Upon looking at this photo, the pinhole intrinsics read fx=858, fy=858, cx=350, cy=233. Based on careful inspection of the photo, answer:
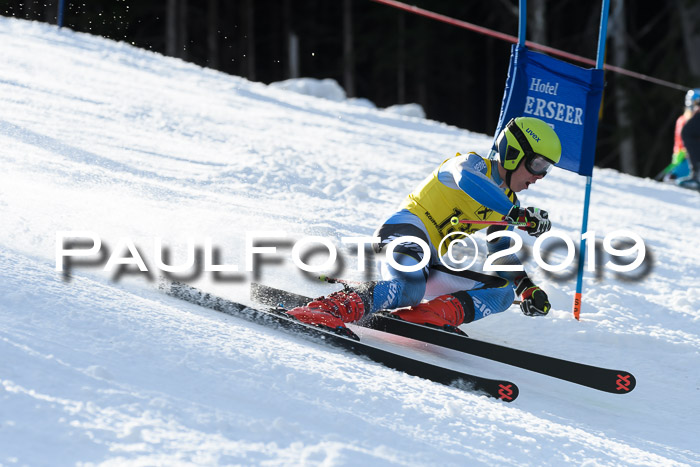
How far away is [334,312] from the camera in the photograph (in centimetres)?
374

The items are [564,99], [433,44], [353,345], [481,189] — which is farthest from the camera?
[433,44]

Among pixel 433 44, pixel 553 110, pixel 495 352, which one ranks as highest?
pixel 433 44

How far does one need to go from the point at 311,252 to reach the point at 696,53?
1446 cm

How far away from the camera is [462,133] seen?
38.8 ft

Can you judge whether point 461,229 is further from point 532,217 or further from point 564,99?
point 564,99

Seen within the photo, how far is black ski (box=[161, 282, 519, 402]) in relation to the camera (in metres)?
3.33

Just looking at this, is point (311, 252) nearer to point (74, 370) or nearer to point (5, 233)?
point (5, 233)

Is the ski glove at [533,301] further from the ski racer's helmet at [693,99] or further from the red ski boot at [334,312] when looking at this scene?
the ski racer's helmet at [693,99]

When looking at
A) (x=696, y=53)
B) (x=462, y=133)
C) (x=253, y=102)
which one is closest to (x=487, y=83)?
(x=696, y=53)

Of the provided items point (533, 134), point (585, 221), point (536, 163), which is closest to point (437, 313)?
point (536, 163)

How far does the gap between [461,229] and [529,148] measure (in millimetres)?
505

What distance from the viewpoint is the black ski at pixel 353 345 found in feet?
10.9
